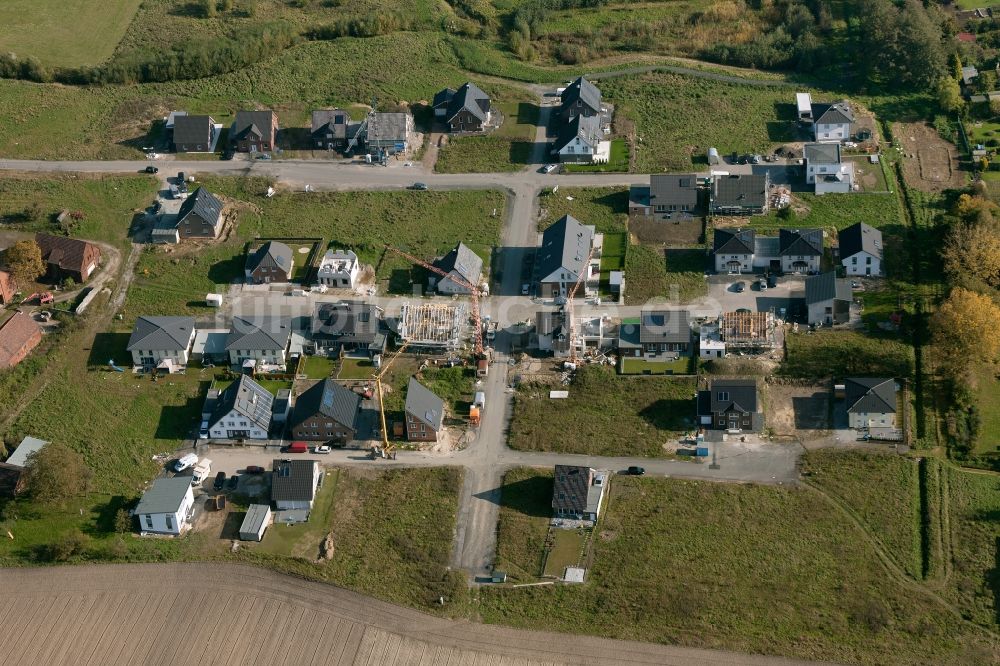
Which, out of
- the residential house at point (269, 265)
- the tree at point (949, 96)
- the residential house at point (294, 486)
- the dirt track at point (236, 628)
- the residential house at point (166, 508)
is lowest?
the dirt track at point (236, 628)

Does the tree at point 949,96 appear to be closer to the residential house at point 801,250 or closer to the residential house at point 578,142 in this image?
the residential house at point 801,250

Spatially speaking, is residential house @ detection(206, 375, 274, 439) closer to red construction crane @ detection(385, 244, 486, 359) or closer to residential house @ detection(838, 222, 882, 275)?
red construction crane @ detection(385, 244, 486, 359)

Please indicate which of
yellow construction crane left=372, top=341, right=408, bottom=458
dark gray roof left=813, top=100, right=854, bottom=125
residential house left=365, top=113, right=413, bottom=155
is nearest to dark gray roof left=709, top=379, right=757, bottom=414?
yellow construction crane left=372, top=341, right=408, bottom=458

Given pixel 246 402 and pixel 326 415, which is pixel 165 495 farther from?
pixel 326 415

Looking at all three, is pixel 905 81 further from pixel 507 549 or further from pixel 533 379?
pixel 507 549

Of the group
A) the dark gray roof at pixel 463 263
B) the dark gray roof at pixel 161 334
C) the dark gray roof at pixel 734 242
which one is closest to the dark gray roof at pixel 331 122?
the dark gray roof at pixel 463 263

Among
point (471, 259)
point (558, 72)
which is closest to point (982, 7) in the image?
point (558, 72)
